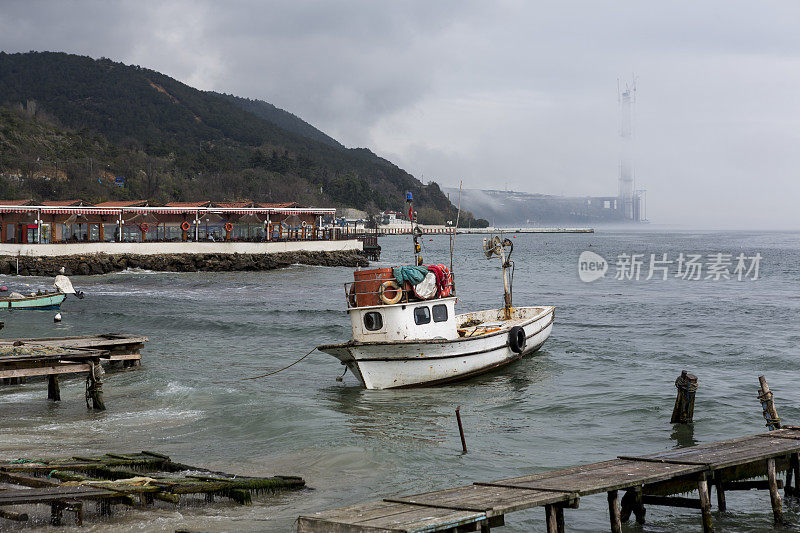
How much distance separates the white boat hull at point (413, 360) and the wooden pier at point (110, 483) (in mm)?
8077

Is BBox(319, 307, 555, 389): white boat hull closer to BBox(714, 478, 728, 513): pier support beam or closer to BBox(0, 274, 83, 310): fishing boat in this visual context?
BBox(714, 478, 728, 513): pier support beam

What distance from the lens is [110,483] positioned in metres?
10.9

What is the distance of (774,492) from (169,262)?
64181 mm

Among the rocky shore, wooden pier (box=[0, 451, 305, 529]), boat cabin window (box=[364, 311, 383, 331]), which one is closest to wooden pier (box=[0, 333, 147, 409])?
wooden pier (box=[0, 451, 305, 529])

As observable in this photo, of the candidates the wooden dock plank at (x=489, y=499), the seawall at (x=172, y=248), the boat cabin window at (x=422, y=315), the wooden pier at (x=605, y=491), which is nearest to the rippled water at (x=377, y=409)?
the wooden pier at (x=605, y=491)

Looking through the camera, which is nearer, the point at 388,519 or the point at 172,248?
the point at 388,519

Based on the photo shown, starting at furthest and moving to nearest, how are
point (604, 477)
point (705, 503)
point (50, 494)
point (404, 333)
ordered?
point (404, 333) < point (705, 503) < point (604, 477) < point (50, 494)

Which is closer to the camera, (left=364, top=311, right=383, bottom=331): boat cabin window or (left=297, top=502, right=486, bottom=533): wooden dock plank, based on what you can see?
(left=297, top=502, right=486, bottom=533): wooden dock plank

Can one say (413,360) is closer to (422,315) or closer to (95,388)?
(422,315)

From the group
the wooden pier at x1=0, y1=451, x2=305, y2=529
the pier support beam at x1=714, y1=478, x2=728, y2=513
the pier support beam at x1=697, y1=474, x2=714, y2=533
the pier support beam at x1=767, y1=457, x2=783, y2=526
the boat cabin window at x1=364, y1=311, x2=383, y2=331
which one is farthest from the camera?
the boat cabin window at x1=364, y1=311, x2=383, y2=331

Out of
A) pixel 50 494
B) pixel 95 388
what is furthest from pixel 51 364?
pixel 50 494

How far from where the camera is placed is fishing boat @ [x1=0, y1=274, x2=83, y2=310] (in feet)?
126

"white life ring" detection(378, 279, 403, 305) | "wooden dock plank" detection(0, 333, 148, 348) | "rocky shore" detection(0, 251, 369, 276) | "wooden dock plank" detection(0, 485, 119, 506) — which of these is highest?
"rocky shore" detection(0, 251, 369, 276)

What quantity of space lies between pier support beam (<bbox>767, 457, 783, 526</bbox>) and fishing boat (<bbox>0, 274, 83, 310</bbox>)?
1379 inches
